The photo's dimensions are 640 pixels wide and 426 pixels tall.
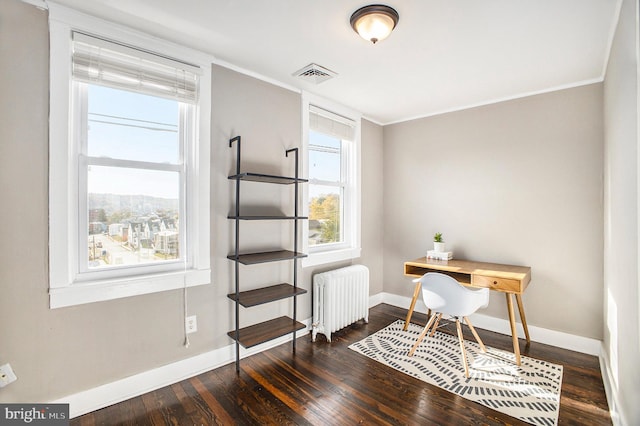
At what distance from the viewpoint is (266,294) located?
2.66m

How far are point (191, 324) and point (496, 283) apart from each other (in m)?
2.65

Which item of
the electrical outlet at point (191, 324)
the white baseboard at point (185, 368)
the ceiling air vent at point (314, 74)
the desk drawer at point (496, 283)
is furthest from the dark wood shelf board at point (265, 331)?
the ceiling air vent at point (314, 74)

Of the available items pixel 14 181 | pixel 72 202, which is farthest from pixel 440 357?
pixel 14 181

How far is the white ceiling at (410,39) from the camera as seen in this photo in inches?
71.6

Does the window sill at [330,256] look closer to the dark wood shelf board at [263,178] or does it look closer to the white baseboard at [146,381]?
the dark wood shelf board at [263,178]

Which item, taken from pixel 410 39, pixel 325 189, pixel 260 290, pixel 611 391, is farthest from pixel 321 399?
pixel 410 39

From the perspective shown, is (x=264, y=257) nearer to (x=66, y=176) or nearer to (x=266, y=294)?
(x=266, y=294)

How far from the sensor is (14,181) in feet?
5.70

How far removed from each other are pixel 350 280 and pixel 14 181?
109 inches

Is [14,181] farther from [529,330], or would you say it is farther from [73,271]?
[529,330]

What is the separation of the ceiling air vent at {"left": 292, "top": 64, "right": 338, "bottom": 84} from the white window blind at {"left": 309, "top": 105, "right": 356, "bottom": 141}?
1.52 ft

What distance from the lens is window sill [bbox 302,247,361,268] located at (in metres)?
3.24

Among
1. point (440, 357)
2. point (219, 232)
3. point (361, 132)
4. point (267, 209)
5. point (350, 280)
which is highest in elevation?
point (361, 132)

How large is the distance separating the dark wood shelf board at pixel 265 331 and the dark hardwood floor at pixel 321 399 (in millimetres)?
250
